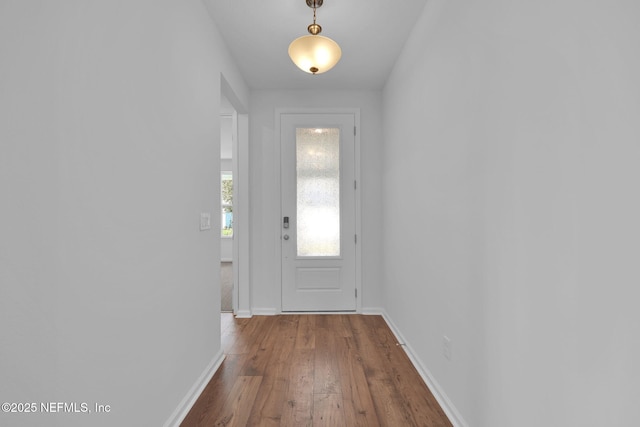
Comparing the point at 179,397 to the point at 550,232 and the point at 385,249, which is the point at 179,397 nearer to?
the point at 550,232

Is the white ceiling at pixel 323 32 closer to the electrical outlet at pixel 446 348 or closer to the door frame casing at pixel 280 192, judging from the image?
the door frame casing at pixel 280 192

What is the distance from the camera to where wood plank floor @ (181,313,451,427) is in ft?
5.95

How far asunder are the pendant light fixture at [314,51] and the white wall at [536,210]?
68 cm

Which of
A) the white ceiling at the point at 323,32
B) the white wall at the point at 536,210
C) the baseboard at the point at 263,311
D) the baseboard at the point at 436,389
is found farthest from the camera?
the baseboard at the point at 263,311

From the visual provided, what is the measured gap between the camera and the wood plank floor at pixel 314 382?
5.95ft

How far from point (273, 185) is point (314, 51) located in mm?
1860

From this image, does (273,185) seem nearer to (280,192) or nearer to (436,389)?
(280,192)

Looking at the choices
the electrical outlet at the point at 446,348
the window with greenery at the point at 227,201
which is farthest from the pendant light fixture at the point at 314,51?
the window with greenery at the point at 227,201

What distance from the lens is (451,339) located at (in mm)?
1831

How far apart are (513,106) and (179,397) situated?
7.04 ft

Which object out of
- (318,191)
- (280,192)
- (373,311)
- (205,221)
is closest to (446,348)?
(205,221)

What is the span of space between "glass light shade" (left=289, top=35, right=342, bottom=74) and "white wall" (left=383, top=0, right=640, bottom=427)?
2.21 feet

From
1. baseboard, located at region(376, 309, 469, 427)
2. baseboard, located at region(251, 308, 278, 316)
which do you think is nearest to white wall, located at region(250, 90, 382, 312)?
baseboard, located at region(251, 308, 278, 316)

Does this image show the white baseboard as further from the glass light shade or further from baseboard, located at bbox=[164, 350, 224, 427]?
the glass light shade
